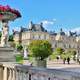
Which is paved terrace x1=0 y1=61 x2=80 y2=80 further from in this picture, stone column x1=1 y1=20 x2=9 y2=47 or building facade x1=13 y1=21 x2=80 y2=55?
building facade x1=13 y1=21 x2=80 y2=55

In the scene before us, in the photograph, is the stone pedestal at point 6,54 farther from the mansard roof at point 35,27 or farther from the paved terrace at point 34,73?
the mansard roof at point 35,27

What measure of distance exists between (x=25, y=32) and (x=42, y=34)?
8.38 m

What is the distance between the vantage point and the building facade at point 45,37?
502ft

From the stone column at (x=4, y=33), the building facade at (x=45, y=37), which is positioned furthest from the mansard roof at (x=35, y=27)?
the stone column at (x=4, y=33)

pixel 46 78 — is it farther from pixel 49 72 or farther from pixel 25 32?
pixel 25 32

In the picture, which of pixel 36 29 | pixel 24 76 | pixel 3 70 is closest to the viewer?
pixel 24 76

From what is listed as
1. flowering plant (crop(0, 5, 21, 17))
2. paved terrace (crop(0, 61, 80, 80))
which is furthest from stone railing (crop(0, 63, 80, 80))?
flowering plant (crop(0, 5, 21, 17))

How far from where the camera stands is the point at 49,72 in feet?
15.8

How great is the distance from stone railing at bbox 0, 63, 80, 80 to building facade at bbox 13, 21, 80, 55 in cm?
14149

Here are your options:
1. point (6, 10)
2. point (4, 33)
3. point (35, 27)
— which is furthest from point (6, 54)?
point (35, 27)

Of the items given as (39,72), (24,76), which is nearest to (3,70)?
(24,76)

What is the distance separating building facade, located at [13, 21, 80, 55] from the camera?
153m

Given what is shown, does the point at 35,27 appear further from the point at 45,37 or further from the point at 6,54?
the point at 6,54

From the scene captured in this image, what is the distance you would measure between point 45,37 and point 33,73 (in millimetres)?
150921
